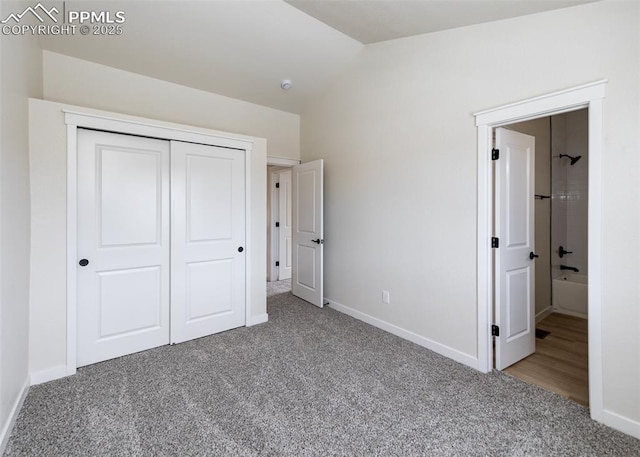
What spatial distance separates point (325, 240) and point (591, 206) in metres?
2.78

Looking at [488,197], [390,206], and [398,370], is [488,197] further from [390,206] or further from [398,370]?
[398,370]

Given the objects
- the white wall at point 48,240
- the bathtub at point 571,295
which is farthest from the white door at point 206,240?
the bathtub at point 571,295

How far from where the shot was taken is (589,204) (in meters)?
1.82

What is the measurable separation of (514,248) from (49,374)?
12.5ft

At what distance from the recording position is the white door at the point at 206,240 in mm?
2914

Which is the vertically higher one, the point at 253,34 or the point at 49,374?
the point at 253,34

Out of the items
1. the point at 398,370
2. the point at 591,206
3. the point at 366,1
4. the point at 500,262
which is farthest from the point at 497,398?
the point at 366,1

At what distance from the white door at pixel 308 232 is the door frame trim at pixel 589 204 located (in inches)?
77.4

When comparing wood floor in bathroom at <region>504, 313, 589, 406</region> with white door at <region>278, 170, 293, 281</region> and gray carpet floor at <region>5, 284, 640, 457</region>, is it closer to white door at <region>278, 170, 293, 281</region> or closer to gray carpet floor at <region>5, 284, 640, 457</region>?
gray carpet floor at <region>5, 284, 640, 457</region>

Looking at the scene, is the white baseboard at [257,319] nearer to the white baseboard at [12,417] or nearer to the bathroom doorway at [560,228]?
the white baseboard at [12,417]

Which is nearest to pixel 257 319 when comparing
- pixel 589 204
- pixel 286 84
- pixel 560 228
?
pixel 286 84

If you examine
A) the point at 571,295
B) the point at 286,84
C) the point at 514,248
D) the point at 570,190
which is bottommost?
the point at 571,295

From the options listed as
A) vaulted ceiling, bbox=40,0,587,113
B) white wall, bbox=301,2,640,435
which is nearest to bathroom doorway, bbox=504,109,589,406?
white wall, bbox=301,2,640,435

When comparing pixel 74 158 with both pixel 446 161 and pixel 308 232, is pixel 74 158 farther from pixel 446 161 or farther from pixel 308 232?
pixel 446 161
